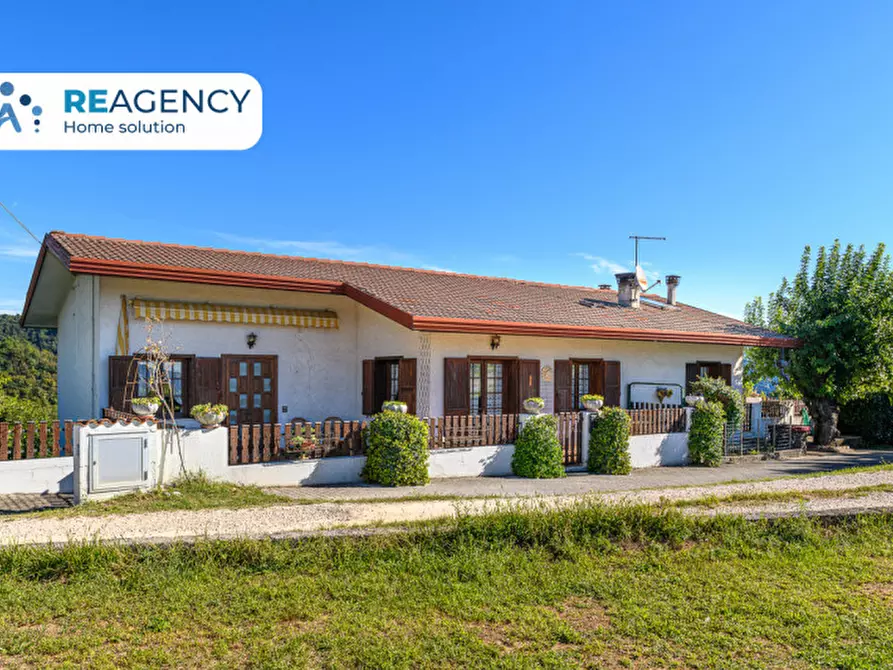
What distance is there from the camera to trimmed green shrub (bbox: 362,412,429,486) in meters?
10.6

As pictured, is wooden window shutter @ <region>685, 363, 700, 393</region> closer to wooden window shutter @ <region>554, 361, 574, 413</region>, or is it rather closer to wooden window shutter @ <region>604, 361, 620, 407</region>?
wooden window shutter @ <region>604, 361, 620, 407</region>

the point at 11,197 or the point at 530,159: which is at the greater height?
the point at 530,159

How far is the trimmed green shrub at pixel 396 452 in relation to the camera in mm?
10633

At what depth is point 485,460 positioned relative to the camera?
12.2m

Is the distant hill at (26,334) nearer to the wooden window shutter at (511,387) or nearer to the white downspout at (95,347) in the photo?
the white downspout at (95,347)

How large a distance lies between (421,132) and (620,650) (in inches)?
484

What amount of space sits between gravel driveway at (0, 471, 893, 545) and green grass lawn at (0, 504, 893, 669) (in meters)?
0.60

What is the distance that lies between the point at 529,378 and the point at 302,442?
214 inches

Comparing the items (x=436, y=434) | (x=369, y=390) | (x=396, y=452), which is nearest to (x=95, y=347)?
(x=369, y=390)

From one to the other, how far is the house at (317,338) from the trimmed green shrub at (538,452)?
1590 mm

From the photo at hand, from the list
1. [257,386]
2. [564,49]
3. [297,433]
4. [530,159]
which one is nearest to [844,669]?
[297,433]

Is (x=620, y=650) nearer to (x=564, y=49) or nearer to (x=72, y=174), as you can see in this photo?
(x=564, y=49)

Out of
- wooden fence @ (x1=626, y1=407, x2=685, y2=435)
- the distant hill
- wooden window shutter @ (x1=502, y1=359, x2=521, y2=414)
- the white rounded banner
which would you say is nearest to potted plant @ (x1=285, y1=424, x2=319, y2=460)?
wooden window shutter @ (x1=502, y1=359, x2=521, y2=414)

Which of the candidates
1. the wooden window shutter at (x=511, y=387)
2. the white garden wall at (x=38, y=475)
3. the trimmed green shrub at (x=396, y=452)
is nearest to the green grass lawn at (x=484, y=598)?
the white garden wall at (x=38, y=475)
